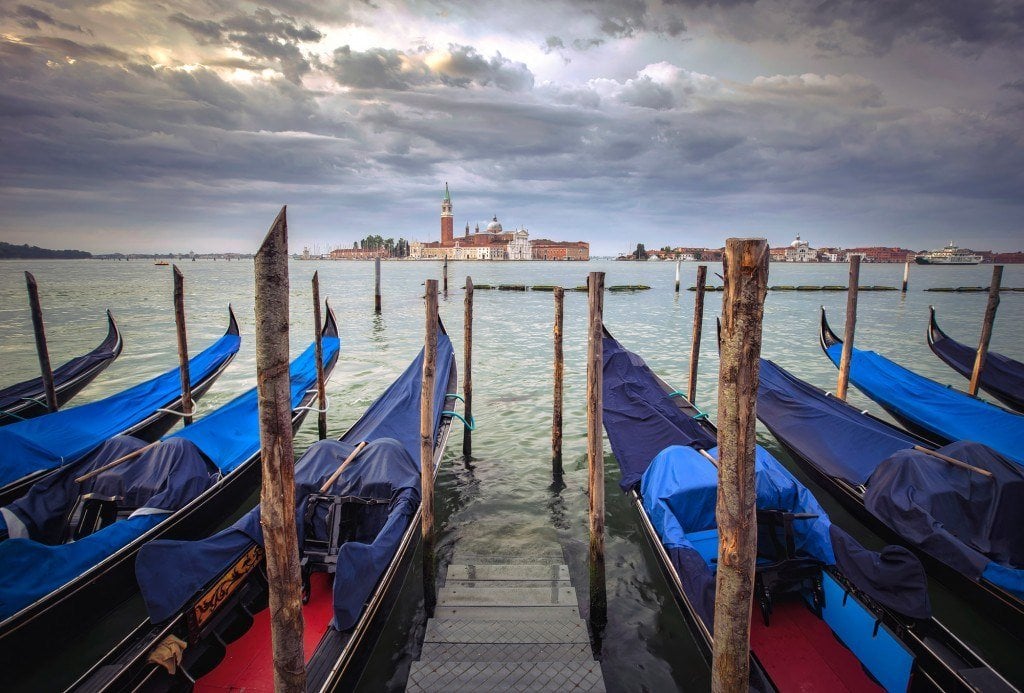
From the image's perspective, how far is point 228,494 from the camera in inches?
175

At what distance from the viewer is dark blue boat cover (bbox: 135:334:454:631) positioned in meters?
2.48

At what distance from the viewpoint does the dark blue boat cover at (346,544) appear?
8.13 ft

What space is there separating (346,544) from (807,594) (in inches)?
108

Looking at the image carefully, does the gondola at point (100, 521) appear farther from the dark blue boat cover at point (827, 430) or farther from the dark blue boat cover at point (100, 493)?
the dark blue boat cover at point (827, 430)

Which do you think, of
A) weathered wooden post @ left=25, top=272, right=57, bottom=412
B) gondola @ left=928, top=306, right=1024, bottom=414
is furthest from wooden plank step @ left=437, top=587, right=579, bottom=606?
gondola @ left=928, top=306, right=1024, bottom=414

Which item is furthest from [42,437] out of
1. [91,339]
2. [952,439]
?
[91,339]

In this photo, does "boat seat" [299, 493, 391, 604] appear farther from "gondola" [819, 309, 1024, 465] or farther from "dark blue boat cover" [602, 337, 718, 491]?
"gondola" [819, 309, 1024, 465]

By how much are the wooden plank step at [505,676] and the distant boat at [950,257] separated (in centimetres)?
14081

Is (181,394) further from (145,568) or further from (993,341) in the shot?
(993,341)

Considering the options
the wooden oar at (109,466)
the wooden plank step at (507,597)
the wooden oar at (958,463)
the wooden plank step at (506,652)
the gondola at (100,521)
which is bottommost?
the wooden plank step at (507,597)

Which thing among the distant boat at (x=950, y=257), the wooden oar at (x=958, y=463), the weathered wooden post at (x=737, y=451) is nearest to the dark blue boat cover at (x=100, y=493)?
the weathered wooden post at (x=737, y=451)

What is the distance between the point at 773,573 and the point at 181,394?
281 inches

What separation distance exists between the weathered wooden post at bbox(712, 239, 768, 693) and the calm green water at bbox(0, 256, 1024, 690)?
129 cm

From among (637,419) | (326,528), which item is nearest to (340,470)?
(326,528)
